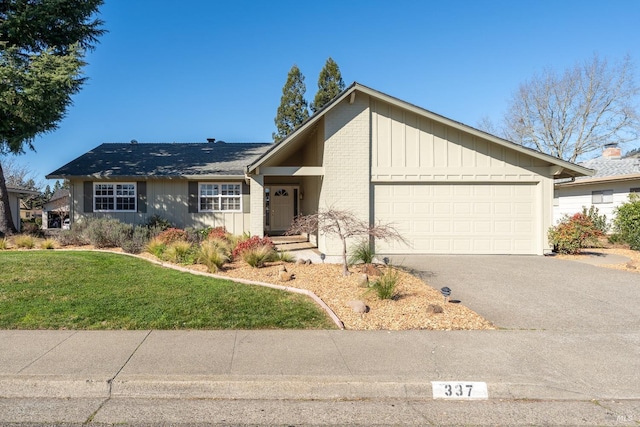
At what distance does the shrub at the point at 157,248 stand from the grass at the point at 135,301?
5.43 ft

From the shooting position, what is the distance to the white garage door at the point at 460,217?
39.0 feet

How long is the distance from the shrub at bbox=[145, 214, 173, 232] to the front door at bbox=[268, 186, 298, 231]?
213 inches

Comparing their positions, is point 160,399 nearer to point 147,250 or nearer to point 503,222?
point 147,250

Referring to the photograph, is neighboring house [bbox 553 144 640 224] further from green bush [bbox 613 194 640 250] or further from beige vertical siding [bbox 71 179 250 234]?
beige vertical siding [bbox 71 179 250 234]

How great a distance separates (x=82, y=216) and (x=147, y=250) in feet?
18.8

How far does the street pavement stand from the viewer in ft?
11.4

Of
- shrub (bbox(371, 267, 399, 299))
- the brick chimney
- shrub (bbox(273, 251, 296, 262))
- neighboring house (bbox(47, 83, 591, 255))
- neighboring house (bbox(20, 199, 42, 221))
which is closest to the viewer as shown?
shrub (bbox(371, 267, 399, 299))

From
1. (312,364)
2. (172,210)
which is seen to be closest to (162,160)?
(172,210)

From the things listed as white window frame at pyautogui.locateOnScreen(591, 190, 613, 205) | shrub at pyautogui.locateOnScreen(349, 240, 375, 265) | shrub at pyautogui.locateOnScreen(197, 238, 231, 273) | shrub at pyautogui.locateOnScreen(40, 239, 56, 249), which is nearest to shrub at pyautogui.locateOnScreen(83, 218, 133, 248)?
shrub at pyautogui.locateOnScreen(40, 239, 56, 249)

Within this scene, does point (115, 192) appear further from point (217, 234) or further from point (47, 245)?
point (217, 234)

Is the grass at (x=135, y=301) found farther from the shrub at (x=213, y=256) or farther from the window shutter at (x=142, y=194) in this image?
the window shutter at (x=142, y=194)

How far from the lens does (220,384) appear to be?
151 inches

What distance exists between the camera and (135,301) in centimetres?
636

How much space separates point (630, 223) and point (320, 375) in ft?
52.0
